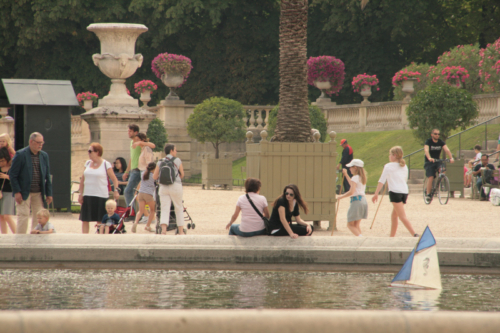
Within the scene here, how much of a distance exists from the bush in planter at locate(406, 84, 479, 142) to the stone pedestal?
9.81 metres

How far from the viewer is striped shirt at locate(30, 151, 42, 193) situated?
9.59 m

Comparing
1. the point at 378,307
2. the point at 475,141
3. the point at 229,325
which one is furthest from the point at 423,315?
the point at 475,141

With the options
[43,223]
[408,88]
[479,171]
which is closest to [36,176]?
[43,223]

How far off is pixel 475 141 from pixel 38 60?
26688 mm

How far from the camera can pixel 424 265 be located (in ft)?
22.4

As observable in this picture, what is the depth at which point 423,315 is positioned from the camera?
12.4 ft

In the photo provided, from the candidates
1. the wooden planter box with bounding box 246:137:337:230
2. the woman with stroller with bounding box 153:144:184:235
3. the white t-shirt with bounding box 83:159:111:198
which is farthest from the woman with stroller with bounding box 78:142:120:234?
the wooden planter box with bounding box 246:137:337:230

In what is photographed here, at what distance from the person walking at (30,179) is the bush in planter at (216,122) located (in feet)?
63.8

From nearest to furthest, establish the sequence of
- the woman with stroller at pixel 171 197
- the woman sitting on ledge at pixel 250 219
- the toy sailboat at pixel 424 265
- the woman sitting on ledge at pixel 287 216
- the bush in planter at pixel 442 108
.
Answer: the toy sailboat at pixel 424 265 < the woman sitting on ledge at pixel 287 216 < the woman sitting on ledge at pixel 250 219 < the woman with stroller at pixel 171 197 < the bush in planter at pixel 442 108

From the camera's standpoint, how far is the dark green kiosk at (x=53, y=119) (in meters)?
12.7

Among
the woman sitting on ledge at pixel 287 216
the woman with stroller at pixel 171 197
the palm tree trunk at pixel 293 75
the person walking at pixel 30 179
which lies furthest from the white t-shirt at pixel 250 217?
the palm tree trunk at pixel 293 75

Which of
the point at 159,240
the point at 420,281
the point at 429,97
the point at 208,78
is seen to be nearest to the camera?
the point at 420,281

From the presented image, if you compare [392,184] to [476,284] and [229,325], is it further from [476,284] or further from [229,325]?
[229,325]

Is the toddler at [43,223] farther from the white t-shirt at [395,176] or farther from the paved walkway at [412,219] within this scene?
the white t-shirt at [395,176]
